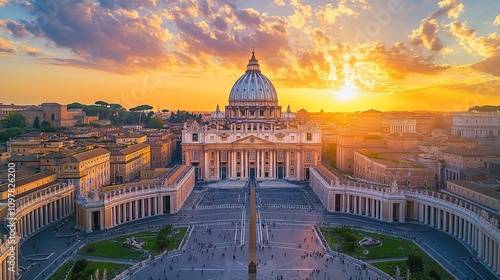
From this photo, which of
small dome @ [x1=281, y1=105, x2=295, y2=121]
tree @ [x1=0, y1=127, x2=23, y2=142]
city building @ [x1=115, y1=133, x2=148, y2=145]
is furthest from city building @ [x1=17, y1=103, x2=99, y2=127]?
small dome @ [x1=281, y1=105, x2=295, y2=121]

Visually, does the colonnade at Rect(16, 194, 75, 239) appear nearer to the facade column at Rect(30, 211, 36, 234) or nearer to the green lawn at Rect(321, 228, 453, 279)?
the facade column at Rect(30, 211, 36, 234)


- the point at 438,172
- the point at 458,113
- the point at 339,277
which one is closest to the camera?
the point at 339,277

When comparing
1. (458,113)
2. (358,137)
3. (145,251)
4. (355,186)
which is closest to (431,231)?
(355,186)

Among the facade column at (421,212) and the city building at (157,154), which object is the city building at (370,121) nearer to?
the city building at (157,154)

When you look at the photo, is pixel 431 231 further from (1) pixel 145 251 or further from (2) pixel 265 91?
(2) pixel 265 91

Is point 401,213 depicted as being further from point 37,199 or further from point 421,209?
point 37,199

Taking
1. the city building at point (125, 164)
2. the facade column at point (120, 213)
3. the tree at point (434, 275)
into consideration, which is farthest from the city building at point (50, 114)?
the tree at point (434, 275)

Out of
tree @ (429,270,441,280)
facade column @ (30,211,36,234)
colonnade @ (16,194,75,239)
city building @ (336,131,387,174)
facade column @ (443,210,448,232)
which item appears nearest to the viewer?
tree @ (429,270,441,280)

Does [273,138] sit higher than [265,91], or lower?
lower
